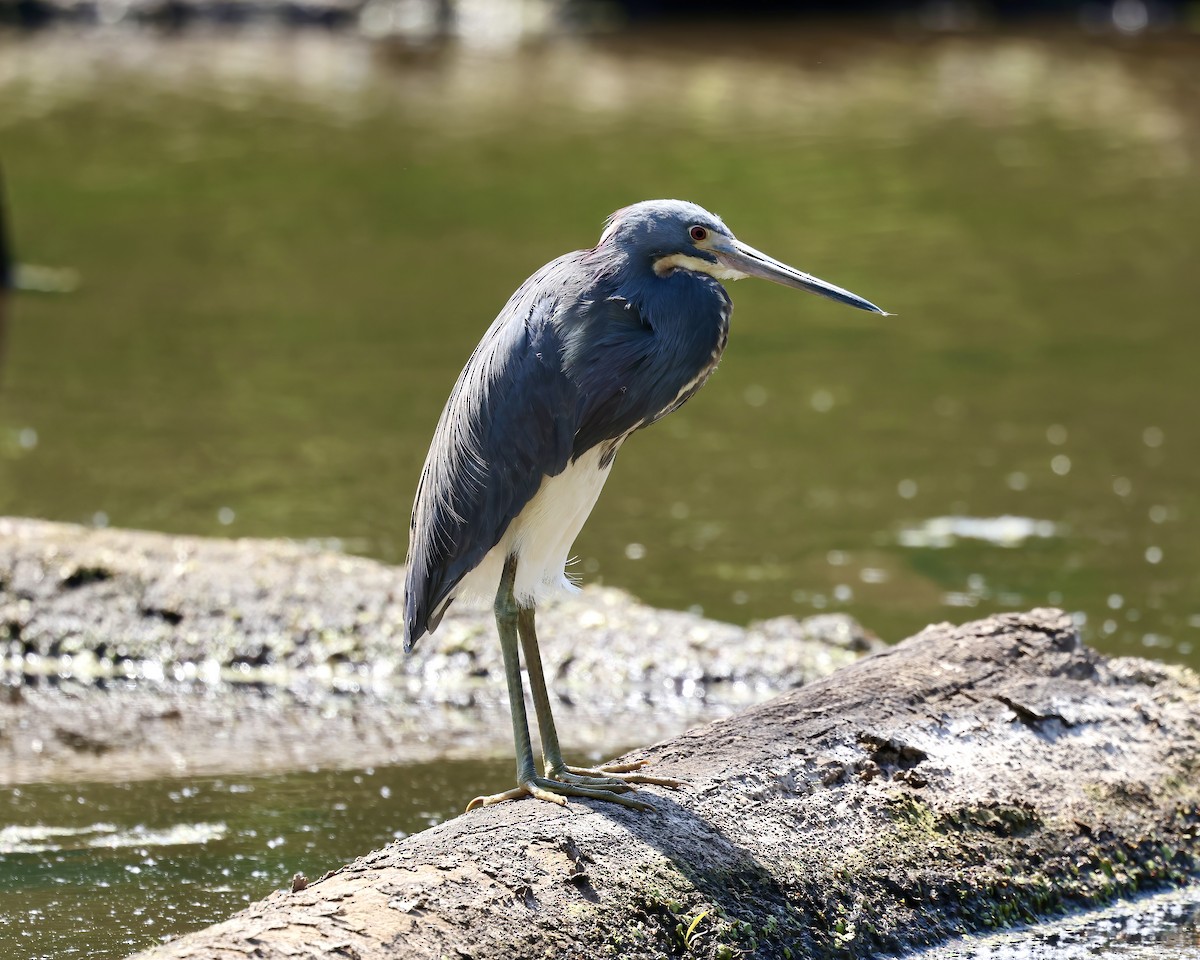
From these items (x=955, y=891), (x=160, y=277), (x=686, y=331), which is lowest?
(x=160, y=277)

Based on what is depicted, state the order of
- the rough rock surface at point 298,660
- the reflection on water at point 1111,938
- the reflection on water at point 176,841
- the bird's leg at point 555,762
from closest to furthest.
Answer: the bird's leg at point 555,762, the reflection on water at point 1111,938, the reflection on water at point 176,841, the rough rock surface at point 298,660

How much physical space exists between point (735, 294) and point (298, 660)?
25.6ft

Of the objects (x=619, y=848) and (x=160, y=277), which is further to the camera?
(x=160, y=277)

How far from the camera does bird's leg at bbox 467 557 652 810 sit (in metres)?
4.71

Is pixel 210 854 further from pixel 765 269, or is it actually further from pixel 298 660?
pixel 765 269

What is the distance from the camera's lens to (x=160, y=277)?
1518 centimetres

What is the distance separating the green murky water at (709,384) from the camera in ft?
27.9

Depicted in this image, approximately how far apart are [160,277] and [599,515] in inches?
272

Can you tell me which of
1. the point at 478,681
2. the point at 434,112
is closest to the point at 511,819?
the point at 478,681

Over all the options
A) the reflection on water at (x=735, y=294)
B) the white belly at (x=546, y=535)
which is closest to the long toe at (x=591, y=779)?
the white belly at (x=546, y=535)

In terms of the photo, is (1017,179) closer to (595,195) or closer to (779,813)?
(595,195)

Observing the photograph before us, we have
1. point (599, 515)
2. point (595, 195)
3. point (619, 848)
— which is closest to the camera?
point (619, 848)

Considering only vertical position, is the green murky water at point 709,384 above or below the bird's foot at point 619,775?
below

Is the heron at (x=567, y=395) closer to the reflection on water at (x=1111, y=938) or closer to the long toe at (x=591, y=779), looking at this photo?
the long toe at (x=591, y=779)
